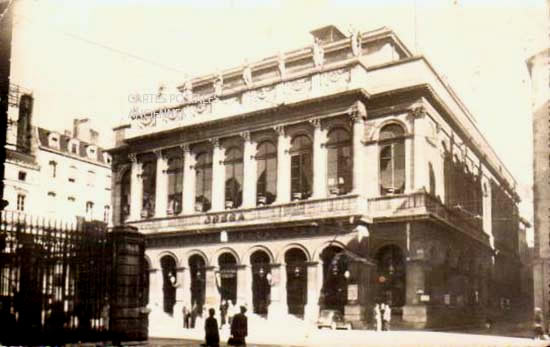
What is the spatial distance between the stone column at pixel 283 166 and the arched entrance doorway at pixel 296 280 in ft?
9.29

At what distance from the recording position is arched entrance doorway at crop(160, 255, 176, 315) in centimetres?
3738

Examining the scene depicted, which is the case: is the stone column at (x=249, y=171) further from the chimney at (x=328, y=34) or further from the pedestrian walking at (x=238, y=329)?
the pedestrian walking at (x=238, y=329)

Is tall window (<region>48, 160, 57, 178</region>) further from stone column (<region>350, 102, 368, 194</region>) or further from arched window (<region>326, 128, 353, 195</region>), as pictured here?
stone column (<region>350, 102, 368, 194</region>)

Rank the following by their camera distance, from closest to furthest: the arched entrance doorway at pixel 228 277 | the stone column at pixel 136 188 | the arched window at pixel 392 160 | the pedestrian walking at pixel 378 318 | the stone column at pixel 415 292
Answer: the pedestrian walking at pixel 378 318 → the stone column at pixel 415 292 → the arched window at pixel 392 160 → the arched entrance doorway at pixel 228 277 → the stone column at pixel 136 188

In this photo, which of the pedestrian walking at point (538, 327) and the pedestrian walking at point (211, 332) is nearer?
the pedestrian walking at point (211, 332)

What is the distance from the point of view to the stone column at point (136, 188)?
39.9 m

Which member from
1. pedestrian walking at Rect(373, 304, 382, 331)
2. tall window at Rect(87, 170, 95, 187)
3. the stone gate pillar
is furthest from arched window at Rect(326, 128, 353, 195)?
tall window at Rect(87, 170, 95, 187)

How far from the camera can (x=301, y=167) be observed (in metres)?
33.1

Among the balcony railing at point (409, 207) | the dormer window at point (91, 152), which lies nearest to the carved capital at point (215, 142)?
the balcony railing at point (409, 207)

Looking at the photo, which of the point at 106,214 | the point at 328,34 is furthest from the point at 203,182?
the point at 106,214

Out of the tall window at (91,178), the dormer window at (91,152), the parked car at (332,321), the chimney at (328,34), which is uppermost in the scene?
the chimney at (328,34)

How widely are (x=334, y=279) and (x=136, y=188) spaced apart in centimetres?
1503

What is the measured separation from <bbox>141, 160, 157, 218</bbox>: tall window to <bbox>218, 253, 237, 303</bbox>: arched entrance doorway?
6.68 metres

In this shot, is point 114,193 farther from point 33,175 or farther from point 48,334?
point 48,334
